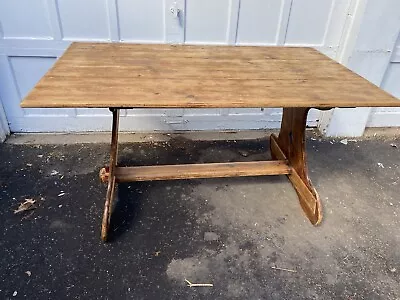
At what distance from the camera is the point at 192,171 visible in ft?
6.54

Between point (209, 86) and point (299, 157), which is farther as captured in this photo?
point (299, 157)

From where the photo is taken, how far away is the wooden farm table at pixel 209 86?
4.32 ft

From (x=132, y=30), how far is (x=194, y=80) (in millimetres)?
1047

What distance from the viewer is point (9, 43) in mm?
2250

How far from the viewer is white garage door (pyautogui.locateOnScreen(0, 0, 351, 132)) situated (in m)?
2.21

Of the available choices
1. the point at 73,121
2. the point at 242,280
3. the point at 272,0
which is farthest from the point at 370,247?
the point at 73,121

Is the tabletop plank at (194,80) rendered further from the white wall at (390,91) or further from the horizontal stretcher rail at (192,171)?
the white wall at (390,91)

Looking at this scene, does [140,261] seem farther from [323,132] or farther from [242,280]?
[323,132]

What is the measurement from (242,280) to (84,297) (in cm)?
72

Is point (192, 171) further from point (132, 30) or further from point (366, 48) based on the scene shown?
point (366, 48)

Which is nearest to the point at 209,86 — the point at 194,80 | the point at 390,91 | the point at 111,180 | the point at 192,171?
the point at 194,80

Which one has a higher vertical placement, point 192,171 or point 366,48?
point 366,48

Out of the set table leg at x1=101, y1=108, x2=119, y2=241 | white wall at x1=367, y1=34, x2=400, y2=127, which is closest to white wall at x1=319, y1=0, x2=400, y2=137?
white wall at x1=367, y1=34, x2=400, y2=127

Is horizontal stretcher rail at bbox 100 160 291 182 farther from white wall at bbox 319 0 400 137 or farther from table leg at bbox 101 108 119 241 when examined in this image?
white wall at bbox 319 0 400 137
